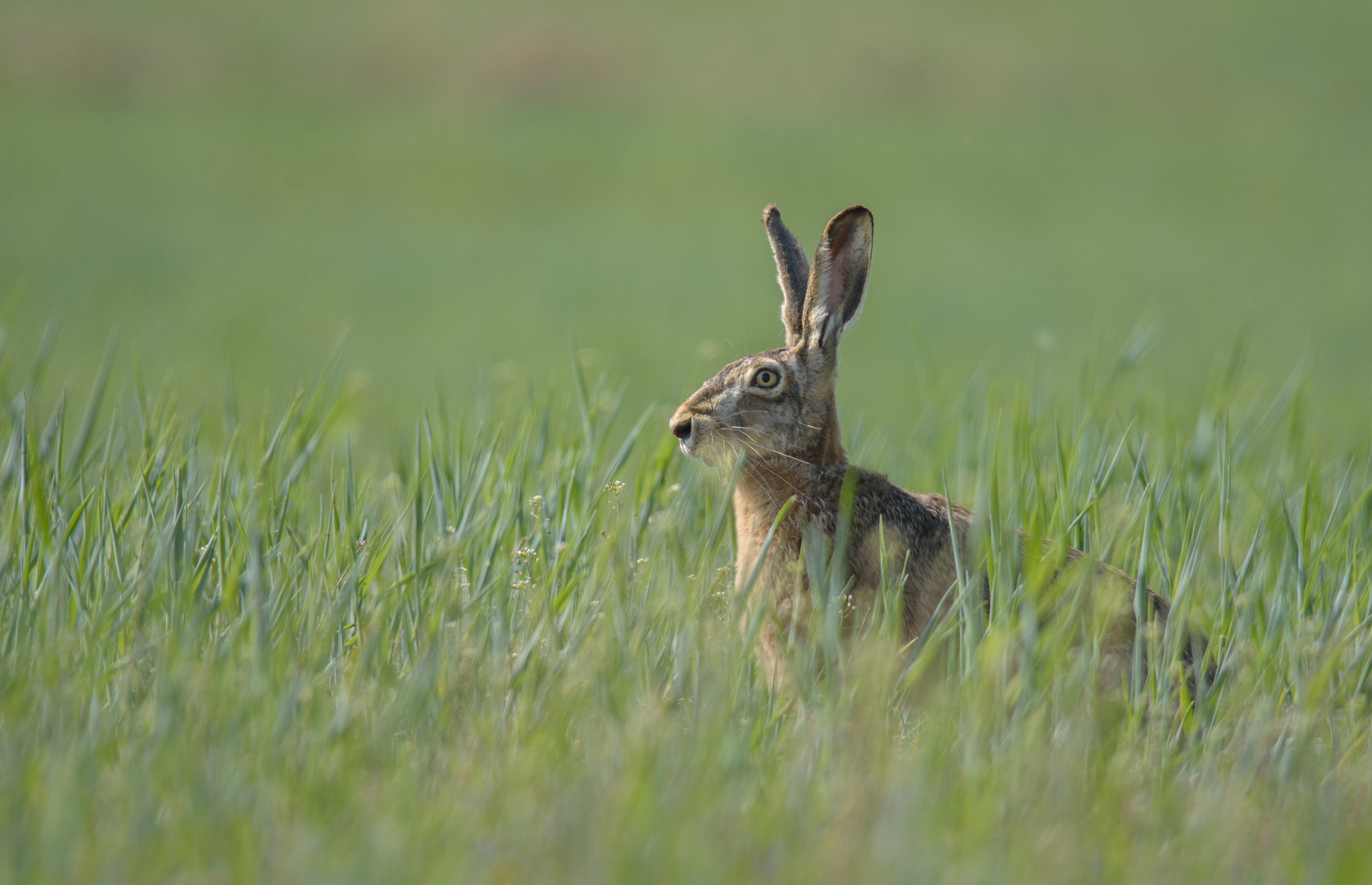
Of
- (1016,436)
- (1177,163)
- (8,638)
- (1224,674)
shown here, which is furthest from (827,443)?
(1177,163)

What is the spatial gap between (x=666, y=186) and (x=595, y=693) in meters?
20.2

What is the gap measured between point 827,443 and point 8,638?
2571 mm

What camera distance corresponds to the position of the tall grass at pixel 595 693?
219cm

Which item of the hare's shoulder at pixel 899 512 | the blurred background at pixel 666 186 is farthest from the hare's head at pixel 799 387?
the blurred background at pixel 666 186

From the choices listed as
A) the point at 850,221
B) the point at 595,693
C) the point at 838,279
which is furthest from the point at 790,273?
the point at 595,693

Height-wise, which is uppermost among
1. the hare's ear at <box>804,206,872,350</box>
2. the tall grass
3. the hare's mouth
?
the hare's ear at <box>804,206,872,350</box>

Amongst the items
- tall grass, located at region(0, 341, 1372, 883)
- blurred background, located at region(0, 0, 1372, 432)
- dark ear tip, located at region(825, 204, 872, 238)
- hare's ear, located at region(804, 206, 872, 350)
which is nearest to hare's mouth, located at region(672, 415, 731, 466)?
tall grass, located at region(0, 341, 1372, 883)

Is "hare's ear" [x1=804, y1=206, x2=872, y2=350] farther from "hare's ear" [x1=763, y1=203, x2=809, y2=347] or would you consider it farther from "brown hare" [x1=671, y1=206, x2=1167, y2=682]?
"hare's ear" [x1=763, y1=203, x2=809, y2=347]

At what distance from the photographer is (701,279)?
14977 mm

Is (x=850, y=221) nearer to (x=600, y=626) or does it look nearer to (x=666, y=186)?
(x=600, y=626)

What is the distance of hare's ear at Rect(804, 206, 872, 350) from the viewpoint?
3.68 meters

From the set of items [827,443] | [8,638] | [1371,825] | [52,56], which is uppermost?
[52,56]

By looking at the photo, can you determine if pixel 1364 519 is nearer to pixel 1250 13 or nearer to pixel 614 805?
pixel 614 805

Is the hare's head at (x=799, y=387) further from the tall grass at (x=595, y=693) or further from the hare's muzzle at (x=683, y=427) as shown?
the tall grass at (x=595, y=693)
